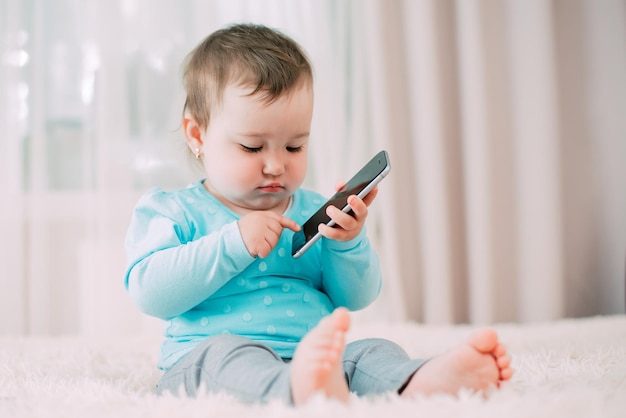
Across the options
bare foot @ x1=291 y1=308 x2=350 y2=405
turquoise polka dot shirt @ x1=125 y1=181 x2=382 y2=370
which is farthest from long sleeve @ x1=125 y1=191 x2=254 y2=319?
bare foot @ x1=291 y1=308 x2=350 y2=405

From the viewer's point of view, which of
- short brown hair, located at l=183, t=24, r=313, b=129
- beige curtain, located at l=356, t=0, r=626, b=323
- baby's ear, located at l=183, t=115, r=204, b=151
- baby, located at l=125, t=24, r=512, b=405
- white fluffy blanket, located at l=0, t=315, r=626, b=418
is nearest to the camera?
white fluffy blanket, located at l=0, t=315, r=626, b=418

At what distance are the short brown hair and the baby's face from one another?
2 cm

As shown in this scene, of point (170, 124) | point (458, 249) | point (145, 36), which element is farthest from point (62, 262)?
point (458, 249)

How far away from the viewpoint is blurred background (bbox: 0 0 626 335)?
6.73ft

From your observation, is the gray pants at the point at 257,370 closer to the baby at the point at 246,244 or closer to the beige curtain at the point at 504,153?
the baby at the point at 246,244

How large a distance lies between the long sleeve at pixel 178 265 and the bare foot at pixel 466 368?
0.98 ft

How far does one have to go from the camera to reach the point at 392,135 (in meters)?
2.20

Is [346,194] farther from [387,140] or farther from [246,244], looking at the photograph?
[387,140]

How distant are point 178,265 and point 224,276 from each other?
0.21 feet

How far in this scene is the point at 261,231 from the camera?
0.96 m

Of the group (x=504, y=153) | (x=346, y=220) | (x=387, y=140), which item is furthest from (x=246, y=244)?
(x=504, y=153)

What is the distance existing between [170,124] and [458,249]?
38.1 inches

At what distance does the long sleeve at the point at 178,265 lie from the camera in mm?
951

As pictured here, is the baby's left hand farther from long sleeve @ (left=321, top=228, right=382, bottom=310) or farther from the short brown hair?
the short brown hair
